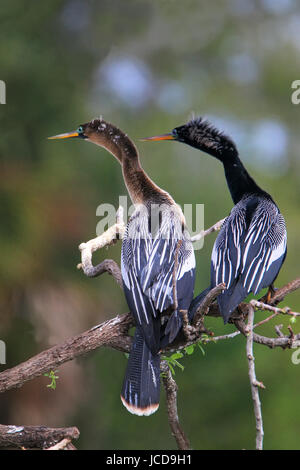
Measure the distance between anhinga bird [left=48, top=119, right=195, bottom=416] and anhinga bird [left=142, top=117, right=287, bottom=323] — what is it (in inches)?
6.1

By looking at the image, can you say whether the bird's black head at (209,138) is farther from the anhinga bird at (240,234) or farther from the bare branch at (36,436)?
the bare branch at (36,436)

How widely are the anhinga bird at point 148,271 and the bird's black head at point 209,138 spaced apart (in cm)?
28

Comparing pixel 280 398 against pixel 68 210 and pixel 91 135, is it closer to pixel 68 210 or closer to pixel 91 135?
pixel 68 210

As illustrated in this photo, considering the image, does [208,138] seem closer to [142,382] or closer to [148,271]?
[148,271]

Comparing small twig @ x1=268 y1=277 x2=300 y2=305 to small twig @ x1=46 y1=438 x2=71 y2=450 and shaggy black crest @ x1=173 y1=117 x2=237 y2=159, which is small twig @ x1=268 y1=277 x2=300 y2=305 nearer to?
shaggy black crest @ x1=173 y1=117 x2=237 y2=159

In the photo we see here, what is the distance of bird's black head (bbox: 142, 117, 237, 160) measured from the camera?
2.78 metres

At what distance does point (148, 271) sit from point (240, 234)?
1.48 ft

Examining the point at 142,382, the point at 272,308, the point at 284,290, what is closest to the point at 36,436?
the point at 142,382

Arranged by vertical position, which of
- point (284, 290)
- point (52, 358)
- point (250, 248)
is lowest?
point (52, 358)

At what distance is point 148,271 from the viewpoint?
2344 millimetres

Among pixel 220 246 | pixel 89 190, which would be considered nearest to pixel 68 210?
pixel 89 190

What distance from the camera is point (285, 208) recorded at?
4.66 metres

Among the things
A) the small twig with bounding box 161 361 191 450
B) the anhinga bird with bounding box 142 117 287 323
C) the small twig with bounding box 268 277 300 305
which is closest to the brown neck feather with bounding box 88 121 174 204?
the anhinga bird with bounding box 142 117 287 323

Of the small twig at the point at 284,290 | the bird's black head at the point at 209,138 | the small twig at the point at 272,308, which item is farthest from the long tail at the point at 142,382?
the bird's black head at the point at 209,138
